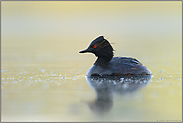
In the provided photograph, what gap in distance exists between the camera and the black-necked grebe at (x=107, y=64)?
10134mm

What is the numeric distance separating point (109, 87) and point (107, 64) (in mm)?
1683

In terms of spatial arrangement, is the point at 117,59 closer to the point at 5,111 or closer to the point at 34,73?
the point at 34,73

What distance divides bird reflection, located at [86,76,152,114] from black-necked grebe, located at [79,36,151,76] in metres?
0.20

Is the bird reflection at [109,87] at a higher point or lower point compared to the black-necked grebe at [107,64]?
lower

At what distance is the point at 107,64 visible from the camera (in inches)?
405

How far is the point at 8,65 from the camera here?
12258 millimetres

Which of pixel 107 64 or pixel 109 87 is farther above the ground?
pixel 107 64

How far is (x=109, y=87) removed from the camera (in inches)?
343

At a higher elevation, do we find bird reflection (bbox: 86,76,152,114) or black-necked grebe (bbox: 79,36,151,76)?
black-necked grebe (bbox: 79,36,151,76)

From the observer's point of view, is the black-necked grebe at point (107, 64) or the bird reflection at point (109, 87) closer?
the bird reflection at point (109, 87)

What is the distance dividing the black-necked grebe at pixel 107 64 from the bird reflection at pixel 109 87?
202 mm

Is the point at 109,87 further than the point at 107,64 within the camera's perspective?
No

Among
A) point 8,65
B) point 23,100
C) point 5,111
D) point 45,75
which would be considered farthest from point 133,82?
point 8,65

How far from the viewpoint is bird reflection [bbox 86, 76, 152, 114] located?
7.01m
